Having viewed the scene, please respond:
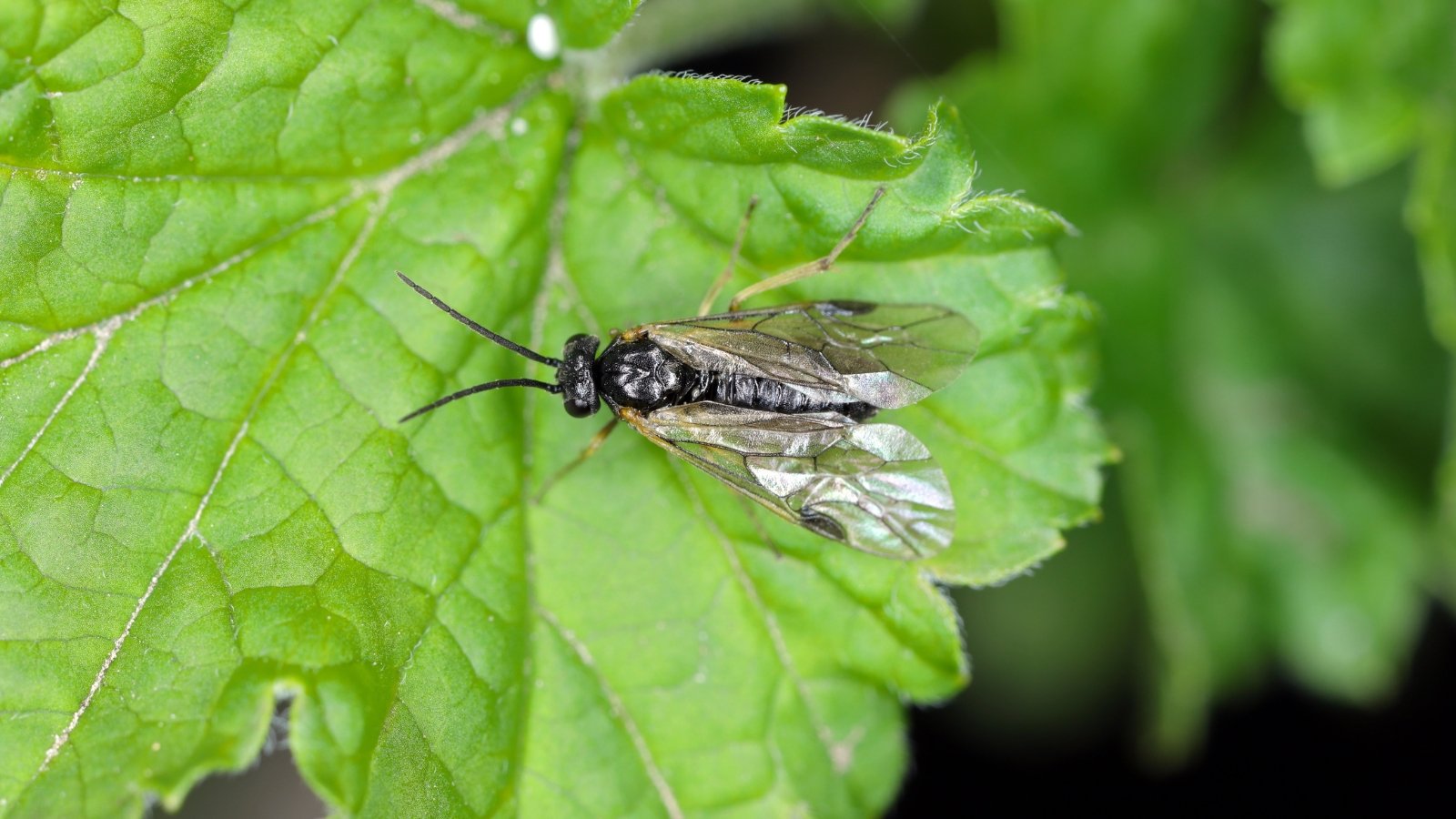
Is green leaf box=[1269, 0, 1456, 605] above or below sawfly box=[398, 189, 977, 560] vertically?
above

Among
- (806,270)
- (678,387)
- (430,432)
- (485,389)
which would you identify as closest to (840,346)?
(806,270)

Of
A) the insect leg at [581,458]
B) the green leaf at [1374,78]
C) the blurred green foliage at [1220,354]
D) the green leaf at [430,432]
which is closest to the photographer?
the green leaf at [430,432]

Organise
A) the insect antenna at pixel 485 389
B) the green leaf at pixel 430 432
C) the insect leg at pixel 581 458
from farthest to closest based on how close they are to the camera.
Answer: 1. the insect leg at pixel 581 458
2. the insect antenna at pixel 485 389
3. the green leaf at pixel 430 432

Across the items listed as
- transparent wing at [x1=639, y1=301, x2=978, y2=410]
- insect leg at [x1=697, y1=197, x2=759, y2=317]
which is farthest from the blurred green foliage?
insect leg at [x1=697, y1=197, x2=759, y2=317]

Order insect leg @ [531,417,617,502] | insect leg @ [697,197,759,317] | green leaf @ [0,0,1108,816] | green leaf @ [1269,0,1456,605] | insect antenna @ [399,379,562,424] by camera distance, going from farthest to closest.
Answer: green leaf @ [1269,0,1456,605]
insect leg @ [531,417,617,502]
insect leg @ [697,197,759,317]
insect antenna @ [399,379,562,424]
green leaf @ [0,0,1108,816]

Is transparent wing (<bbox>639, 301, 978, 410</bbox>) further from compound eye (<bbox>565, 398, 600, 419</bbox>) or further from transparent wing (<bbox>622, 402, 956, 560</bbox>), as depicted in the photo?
compound eye (<bbox>565, 398, 600, 419</bbox>)

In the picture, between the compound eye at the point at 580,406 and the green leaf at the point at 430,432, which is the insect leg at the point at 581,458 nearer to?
the green leaf at the point at 430,432

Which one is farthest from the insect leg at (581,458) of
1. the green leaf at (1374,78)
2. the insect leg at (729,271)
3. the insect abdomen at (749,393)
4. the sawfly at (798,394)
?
the green leaf at (1374,78)

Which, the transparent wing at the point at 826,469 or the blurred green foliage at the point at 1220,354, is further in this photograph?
the blurred green foliage at the point at 1220,354
